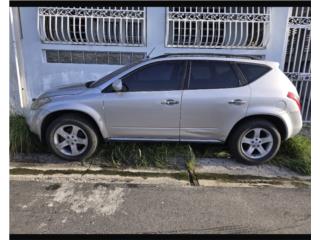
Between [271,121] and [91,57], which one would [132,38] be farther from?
[271,121]

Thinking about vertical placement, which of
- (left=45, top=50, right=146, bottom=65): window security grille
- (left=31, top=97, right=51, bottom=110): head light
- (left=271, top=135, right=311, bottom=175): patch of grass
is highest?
(left=45, top=50, right=146, bottom=65): window security grille

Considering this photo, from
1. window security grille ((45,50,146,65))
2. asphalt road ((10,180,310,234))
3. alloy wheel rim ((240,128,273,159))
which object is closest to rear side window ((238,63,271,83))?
alloy wheel rim ((240,128,273,159))

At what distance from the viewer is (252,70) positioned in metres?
4.09

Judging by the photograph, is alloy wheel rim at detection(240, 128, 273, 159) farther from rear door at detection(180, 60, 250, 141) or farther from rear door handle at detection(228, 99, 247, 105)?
rear door handle at detection(228, 99, 247, 105)

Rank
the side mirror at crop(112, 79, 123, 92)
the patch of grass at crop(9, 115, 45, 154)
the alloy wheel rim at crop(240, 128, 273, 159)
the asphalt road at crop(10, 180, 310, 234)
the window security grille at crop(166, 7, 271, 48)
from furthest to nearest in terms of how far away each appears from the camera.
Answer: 1. the window security grille at crop(166, 7, 271, 48)
2. the patch of grass at crop(9, 115, 45, 154)
3. the alloy wheel rim at crop(240, 128, 273, 159)
4. the side mirror at crop(112, 79, 123, 92)
5. the asphalt road at crop(10, 180, 310, 234)

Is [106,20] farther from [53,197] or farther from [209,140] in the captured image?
[53,197]

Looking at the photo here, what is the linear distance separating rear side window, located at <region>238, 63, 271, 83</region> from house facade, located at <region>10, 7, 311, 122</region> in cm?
194

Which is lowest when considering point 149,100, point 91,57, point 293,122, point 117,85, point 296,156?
point 296,156

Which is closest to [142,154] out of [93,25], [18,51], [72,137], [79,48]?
[72,137]

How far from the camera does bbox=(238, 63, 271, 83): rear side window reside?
407cm

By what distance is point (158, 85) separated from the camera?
4.02m

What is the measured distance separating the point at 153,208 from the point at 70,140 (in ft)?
5.84
